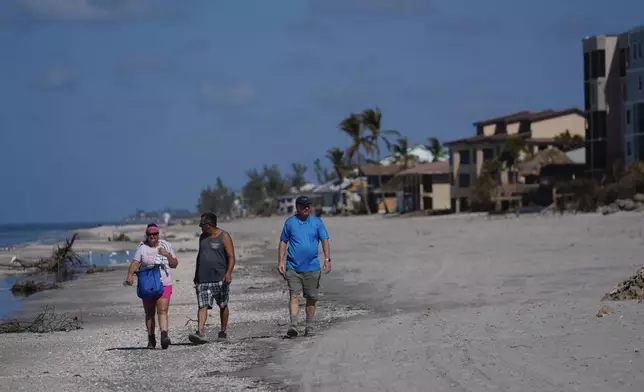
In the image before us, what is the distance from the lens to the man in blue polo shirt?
43.8 ft

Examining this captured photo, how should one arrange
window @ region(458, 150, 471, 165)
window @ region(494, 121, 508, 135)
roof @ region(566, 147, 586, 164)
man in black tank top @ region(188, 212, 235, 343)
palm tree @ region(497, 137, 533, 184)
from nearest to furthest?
1. man in black tank top @ region(188, 212, 235, 343)
2. roof @ region(566, 147, 586, 164)
3. palm tree @ region(497, 137, 533, 184)
4. window @ region(458, 150, 471, 165)
5. window @ region(494, 121, 508, 135)

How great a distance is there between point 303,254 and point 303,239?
0.20 meters

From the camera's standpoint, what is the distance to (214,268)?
43.5 feet

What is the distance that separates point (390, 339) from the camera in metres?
12.0

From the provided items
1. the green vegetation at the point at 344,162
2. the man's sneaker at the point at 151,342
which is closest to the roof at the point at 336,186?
the green vegetation at the point at 344,162

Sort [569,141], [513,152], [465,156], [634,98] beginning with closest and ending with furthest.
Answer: [634,98] → [513,152] → [569,141] → [465,156]

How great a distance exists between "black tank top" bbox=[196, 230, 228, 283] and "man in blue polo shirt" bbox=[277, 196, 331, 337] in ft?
2.35

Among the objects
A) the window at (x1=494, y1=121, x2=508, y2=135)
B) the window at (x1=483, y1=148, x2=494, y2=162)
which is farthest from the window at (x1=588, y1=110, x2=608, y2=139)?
the window at (x1=494, y1=121, x2=508, y2=135)

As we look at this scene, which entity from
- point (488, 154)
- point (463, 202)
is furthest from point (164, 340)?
point (463, 202)

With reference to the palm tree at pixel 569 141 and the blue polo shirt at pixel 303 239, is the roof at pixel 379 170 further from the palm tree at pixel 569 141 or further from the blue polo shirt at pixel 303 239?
the blue polo shirt at pixel 303 239

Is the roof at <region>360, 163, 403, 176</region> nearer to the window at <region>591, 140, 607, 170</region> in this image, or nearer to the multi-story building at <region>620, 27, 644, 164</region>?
the window at <region>591, 140, 607, 170</region>

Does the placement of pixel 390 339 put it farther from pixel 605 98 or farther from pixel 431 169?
pixel 431 169

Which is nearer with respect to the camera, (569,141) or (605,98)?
(605,98)

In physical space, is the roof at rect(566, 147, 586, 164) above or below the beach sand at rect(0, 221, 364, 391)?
above
